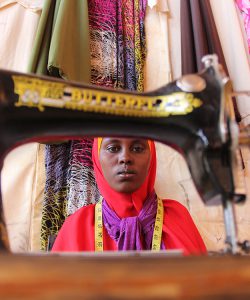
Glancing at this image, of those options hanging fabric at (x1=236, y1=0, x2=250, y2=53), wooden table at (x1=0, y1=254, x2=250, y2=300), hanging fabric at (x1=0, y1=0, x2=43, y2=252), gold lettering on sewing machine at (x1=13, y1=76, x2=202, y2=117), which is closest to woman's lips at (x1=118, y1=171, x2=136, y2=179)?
hanging fabric at (x1=0, y1=0, x2=43, y2=252)

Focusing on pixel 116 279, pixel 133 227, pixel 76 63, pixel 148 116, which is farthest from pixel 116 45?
pixel 116 279

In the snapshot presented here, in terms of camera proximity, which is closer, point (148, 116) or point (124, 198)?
point (148, 116)

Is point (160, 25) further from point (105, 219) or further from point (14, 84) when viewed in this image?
point (14, 84)

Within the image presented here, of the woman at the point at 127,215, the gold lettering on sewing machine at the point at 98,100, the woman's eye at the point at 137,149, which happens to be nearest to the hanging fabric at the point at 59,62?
the woman at the point at 127,215

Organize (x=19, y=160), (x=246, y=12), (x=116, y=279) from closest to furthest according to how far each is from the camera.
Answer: (x=116, y=279)
(x=19, y=160)
(x=246, y=12)

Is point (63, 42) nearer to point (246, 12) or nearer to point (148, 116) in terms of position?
point (148, 116)

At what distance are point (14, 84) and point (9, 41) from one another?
0.91 meters

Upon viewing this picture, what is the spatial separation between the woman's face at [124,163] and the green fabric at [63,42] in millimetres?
267

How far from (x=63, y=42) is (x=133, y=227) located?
0.65 metres

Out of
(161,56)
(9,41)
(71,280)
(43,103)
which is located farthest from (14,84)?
(161,56)

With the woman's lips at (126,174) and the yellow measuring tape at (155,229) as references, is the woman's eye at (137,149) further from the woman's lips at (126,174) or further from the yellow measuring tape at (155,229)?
the yellow measuring tape at (155,229)

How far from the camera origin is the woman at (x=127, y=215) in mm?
1003

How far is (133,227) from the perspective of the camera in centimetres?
101

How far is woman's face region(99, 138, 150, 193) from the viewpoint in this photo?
106cm
